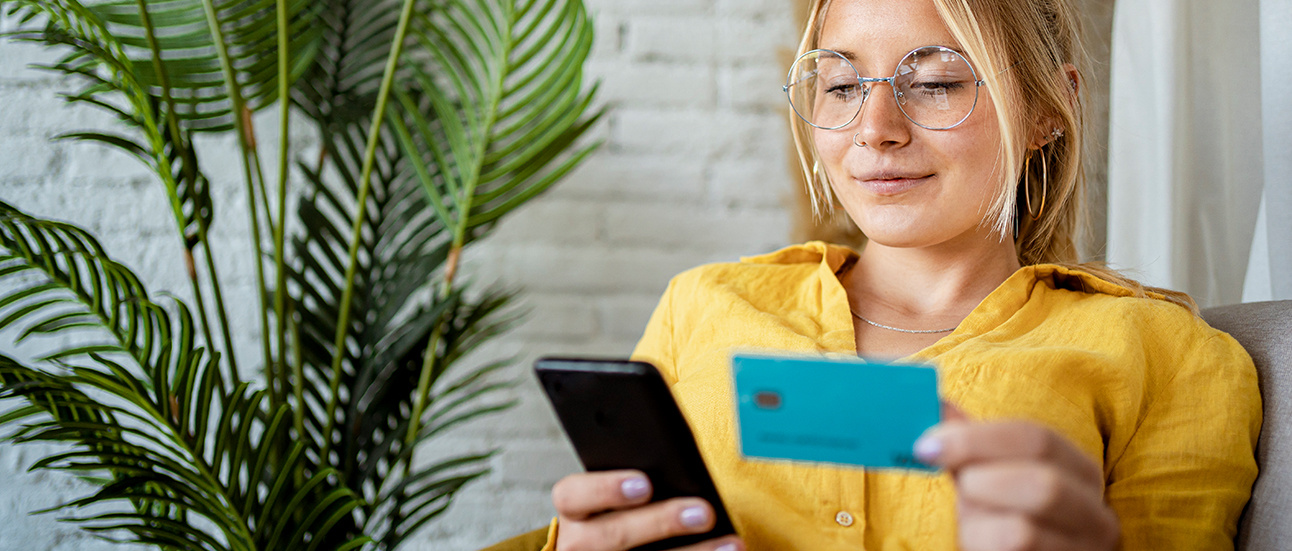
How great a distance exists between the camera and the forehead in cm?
82

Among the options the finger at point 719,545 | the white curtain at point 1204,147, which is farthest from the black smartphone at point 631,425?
the white curtain at point 1204,147

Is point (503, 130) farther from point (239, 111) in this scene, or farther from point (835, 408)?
point (835, 408)

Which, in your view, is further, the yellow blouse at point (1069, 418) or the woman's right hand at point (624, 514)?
the yellow blouse at point (1069, 418)

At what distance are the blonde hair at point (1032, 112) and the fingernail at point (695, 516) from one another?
1.51 ft

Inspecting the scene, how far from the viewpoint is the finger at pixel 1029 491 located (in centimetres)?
44

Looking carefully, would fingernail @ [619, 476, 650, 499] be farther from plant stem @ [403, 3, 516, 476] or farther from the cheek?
plant stem @ [403, 3, 516, 476]

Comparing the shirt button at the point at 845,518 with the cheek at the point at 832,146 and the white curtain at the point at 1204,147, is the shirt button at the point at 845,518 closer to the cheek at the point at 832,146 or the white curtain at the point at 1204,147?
the cheek at the point at 832,146

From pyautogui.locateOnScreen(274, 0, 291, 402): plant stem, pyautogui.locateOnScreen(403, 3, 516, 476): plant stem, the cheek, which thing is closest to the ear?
the cheek

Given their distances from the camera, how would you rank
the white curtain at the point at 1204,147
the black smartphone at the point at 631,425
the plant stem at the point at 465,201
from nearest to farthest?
the black smartphone at the point at 631,425, the white curtain at the point at 1204,147, the plant stem at the point at 465,201

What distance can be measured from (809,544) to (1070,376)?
0.93 ft

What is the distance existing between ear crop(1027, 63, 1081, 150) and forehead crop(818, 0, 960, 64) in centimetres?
16

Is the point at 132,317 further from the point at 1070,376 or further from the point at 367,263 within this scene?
the point at 1070,376

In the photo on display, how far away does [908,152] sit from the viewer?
2.69 feet

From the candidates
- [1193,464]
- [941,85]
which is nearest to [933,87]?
[941,85]
